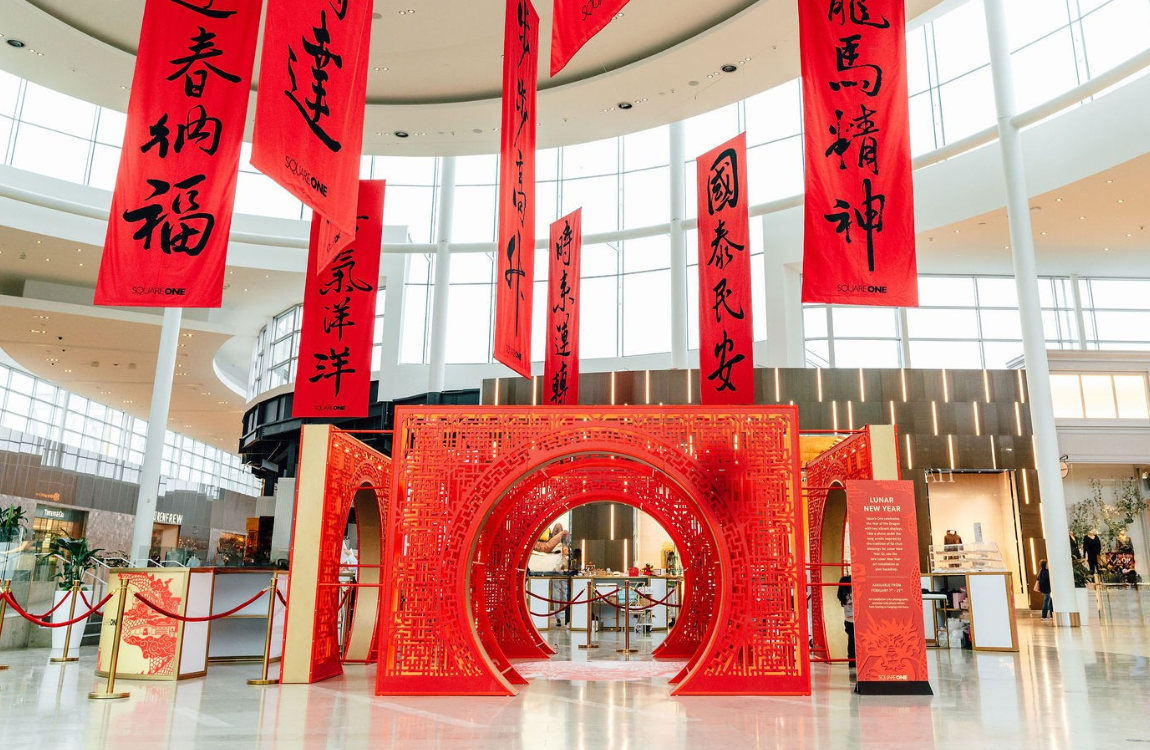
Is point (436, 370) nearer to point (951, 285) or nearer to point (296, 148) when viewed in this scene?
point (951, 285)

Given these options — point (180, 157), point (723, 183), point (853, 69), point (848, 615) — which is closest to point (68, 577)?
point (180, 157)

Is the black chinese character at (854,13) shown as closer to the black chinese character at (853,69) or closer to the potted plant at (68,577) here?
the black chinese character at (853,69)

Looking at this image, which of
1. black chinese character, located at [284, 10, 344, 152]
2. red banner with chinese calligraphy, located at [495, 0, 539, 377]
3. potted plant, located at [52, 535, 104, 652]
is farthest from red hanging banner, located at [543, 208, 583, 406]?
black chinese character, located at [284, 10, 344, 152]

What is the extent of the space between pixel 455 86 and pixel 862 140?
820 centimetres

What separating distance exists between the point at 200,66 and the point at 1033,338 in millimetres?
13335

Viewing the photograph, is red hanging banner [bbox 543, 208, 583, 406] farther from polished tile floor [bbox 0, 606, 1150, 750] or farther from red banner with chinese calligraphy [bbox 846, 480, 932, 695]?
red banner with chinese calligraphy [bbox 846, 480, 932, 695]

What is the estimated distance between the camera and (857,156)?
7.51 m

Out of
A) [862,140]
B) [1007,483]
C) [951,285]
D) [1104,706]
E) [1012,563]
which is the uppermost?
[951,285]

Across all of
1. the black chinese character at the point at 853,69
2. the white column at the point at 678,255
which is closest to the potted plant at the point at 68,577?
the black chinese character at the point at 853,69

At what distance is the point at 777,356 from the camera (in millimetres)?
19141

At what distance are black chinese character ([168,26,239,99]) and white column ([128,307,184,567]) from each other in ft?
40.8

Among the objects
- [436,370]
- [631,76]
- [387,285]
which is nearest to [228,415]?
[387,285]

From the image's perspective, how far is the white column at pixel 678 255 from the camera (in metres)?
18.7

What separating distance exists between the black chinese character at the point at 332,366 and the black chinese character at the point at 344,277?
31.6 inches
